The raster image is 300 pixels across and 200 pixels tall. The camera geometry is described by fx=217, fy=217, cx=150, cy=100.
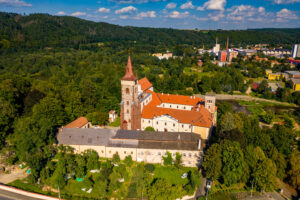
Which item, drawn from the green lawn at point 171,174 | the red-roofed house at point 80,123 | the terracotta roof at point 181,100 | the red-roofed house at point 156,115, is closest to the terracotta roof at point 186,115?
the red-roofed house at point 156,115

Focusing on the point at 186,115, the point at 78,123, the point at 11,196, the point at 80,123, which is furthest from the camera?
the point at 80,123

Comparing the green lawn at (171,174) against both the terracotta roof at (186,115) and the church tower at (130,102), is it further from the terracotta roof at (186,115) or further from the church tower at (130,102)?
the church tower at (130,102)

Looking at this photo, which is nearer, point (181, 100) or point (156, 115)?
point (156, 115)

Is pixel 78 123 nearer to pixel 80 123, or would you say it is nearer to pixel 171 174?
pixel 80 123

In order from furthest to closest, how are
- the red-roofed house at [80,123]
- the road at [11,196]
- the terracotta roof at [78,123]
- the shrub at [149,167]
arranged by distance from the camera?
the red-roofed house at [80,123] → the terracotta roof at [78,123] → the shrub at [149,167] → the road at [11,196]

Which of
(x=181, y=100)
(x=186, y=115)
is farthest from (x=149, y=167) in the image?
(x=181, y=100)

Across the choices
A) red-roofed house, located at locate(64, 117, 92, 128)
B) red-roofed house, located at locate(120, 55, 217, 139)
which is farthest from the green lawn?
red-roofed house, located at locate(64, 117, 92, 128)

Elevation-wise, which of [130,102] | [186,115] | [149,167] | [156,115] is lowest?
[149,167]
